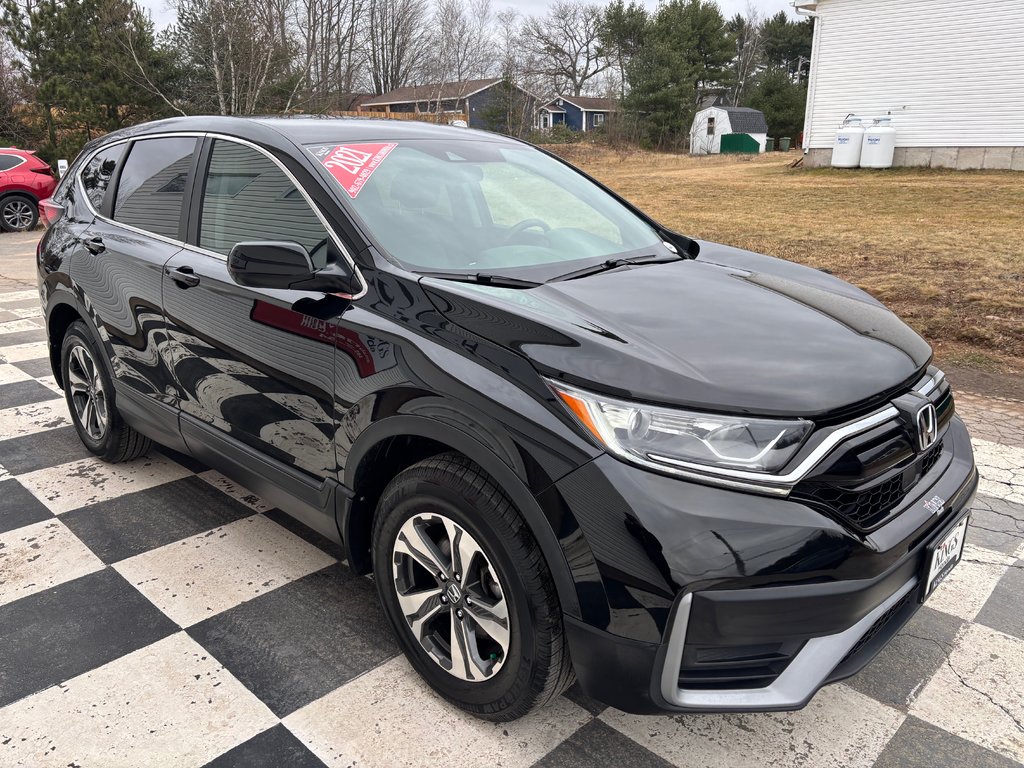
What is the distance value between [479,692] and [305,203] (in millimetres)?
1625

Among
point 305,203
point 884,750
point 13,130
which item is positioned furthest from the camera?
→ point 13,130

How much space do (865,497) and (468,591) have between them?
1.03 m

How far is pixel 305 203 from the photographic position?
256 cm

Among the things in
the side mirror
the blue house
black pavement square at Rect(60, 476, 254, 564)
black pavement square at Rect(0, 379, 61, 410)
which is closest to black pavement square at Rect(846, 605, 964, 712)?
the side mirror

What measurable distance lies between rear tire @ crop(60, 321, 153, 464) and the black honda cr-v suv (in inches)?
24.6

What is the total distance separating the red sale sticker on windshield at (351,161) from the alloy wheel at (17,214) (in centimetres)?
1496

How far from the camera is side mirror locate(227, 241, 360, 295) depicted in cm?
233

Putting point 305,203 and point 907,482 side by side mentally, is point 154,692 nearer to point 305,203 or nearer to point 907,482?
point 305,203

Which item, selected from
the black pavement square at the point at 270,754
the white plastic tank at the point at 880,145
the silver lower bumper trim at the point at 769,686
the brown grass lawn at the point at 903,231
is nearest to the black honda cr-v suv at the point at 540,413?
the silver lower bumper trim at the point at 769,686

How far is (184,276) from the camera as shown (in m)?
2.98

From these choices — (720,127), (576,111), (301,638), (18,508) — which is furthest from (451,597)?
(576,111)

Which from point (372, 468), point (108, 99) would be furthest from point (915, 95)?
point (372, 468)

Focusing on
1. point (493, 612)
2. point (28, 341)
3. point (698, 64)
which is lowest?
point (28, 341)

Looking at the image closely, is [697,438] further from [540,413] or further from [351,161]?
[351,161]
